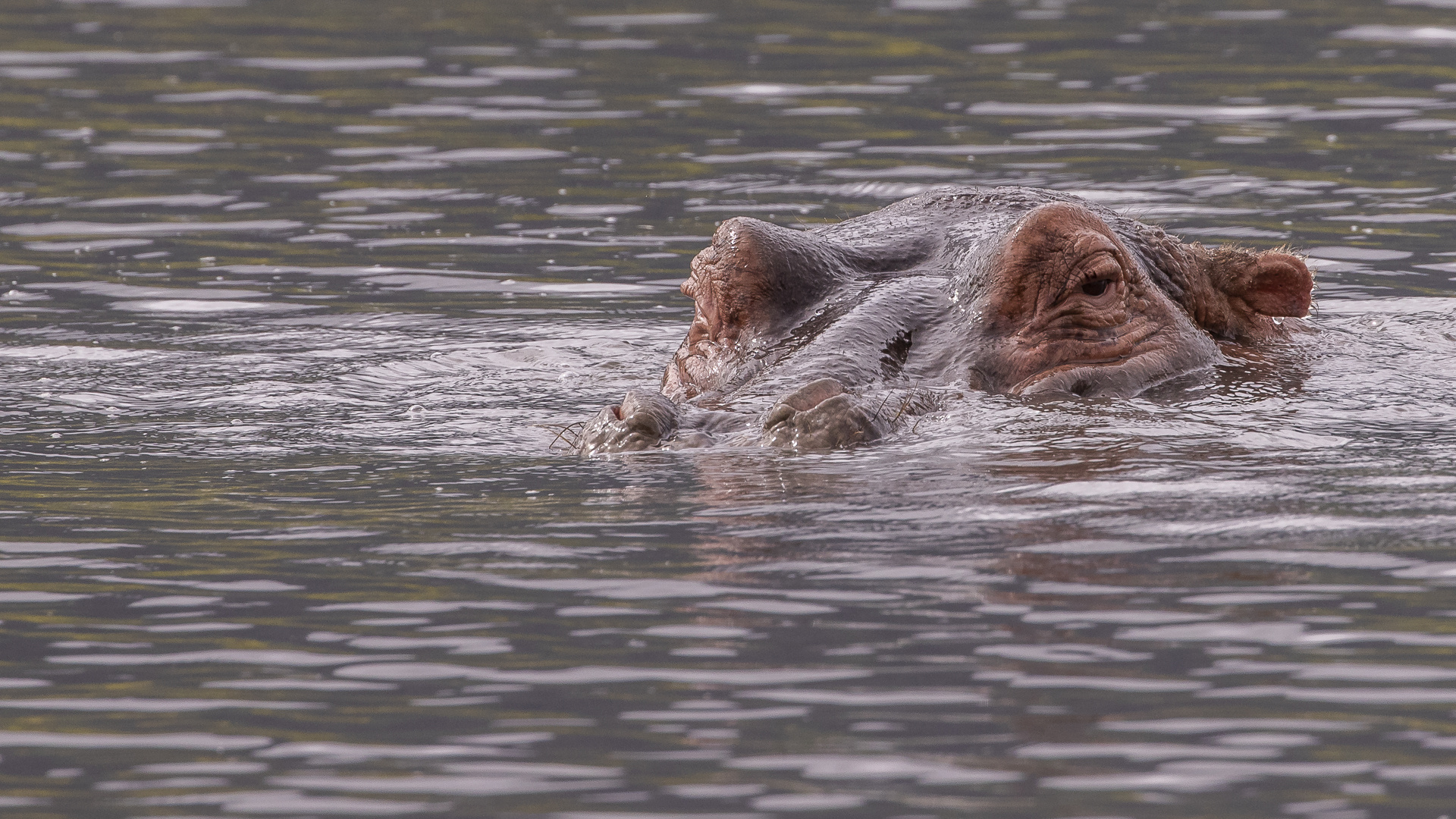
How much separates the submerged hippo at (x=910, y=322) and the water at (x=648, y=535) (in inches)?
8.1

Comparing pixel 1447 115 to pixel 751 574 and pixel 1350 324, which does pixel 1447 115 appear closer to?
pixel 1350 324

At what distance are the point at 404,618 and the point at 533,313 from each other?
287 inches

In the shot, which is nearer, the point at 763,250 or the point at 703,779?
the point at 703,779

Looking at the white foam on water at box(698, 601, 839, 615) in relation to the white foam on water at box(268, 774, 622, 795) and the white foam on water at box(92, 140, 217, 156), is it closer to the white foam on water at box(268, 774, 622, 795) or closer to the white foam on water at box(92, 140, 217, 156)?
the white foam on water at box(268, 774, 622, 795)

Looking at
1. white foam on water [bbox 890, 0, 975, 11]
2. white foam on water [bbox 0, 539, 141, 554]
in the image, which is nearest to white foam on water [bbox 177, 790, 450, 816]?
white foam on water [bbox 0, 539, 141, 554]

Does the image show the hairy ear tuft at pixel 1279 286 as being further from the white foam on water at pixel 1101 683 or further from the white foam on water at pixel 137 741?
the white foam on water at pixel 137 741

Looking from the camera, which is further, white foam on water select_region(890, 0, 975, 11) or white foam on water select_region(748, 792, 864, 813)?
white foam on water select_region(890, 0, 975, 11)

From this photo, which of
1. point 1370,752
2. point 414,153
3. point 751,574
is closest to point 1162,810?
point 1370,752

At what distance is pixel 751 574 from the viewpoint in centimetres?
690

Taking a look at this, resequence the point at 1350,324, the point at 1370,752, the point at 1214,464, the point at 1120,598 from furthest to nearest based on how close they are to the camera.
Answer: the point at 1350,324 → the point at 1214,464 → the point at 1120,598 → the point at 1370,752

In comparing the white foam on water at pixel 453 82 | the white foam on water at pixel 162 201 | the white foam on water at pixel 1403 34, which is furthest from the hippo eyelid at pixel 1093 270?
the white foam on water at pixel 1403 34

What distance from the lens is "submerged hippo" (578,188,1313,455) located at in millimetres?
8536

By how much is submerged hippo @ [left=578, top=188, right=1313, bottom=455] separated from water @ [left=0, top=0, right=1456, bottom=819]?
0.21 metres

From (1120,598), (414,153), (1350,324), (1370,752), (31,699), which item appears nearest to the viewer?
(1370,752)
